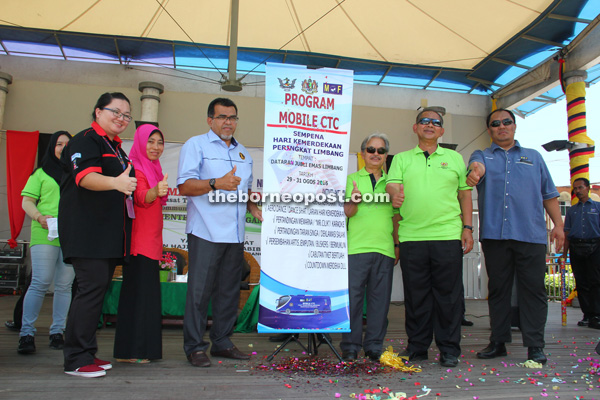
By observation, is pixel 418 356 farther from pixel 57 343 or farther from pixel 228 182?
pixel 57 343

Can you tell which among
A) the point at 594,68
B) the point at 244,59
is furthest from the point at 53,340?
the point at 594,68

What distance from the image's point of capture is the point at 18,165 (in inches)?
299

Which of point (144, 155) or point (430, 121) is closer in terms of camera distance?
point (144, 155)

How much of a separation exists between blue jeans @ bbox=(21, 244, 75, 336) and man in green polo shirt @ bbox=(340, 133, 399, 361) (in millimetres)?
2076

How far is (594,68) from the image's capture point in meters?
8.09

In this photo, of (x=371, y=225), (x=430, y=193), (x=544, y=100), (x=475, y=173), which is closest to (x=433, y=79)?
(x=544, y=100)

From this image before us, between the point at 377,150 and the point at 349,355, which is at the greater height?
the point at 377,150

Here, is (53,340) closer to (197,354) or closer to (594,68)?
(197,354)

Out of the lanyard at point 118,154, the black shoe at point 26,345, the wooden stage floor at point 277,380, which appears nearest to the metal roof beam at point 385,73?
the wooden stage floor at point 277,380

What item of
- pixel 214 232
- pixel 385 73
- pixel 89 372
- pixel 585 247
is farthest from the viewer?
pixel 385 73

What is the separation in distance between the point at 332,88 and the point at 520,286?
1929mm

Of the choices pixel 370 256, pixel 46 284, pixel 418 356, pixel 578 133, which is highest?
pixel 578 133

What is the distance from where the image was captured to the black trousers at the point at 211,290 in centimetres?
287

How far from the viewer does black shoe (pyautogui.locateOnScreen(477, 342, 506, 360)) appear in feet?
Result: 10.3
